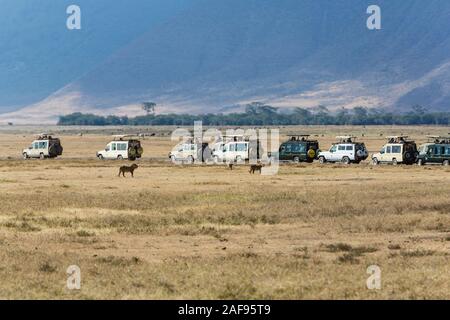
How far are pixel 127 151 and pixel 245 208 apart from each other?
39.6m

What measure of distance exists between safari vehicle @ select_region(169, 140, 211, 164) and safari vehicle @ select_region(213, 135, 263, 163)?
89 cm

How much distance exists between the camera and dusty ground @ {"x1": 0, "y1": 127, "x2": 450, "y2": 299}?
20.8 m

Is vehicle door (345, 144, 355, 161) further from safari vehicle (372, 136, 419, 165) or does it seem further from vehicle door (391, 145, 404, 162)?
vehicle door (391, 145, 404, 162)

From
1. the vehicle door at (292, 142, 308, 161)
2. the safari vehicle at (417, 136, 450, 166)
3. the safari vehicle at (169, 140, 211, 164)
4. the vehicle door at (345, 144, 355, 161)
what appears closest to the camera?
the safari vehicle at (417, 136, 450, 166)

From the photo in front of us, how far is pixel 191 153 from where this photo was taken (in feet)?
234

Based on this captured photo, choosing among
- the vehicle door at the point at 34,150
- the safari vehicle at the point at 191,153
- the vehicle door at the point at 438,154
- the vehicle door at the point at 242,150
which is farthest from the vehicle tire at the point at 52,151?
the vehicle door at the point at 438,154

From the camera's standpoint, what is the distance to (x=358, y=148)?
70.1 metres

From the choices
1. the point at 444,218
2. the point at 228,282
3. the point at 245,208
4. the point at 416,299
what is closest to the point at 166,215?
the point at 245,208

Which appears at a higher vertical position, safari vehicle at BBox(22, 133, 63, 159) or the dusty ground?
safari vehicle at BBox(22, 133, 63, 159)

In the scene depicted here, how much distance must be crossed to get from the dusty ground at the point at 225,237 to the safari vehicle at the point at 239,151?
1706 centimetres

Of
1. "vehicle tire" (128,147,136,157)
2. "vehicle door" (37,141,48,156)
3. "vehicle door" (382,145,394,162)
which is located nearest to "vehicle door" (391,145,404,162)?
"vehicle door" (382,145,394,162)
